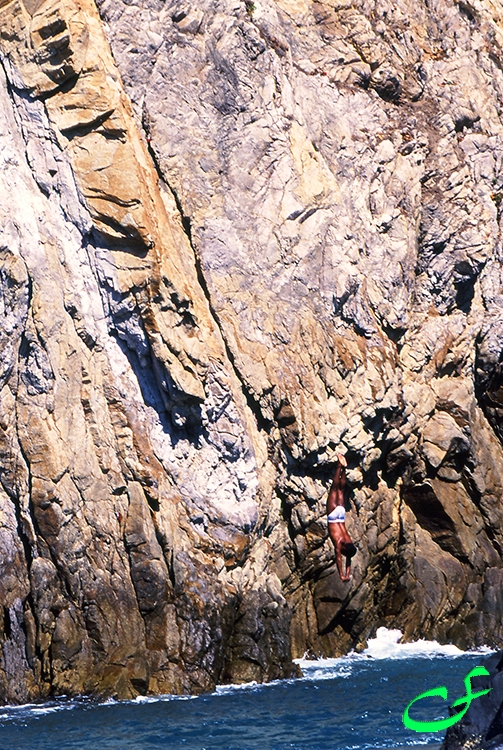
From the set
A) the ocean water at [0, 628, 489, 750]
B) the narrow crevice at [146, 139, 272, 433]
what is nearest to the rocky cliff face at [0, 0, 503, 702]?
the narrow crevice at [146, 139, 272, 433]

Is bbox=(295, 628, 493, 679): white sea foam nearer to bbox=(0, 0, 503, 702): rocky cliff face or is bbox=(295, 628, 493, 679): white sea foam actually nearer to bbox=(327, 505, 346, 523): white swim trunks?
bbox=(0, 0, 503, 702): rocky cliff face

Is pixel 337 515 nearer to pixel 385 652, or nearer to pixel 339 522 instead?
pixel 339 522

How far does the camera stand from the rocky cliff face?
21.1 m

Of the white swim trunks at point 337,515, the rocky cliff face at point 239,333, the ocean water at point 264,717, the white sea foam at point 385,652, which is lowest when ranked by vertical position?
the white sea foam at point 385,652

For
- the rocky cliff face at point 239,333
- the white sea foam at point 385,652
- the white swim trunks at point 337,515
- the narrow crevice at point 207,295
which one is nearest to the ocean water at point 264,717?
the white sea foam at point 385,652

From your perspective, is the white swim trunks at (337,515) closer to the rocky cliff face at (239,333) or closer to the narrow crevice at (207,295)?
the rocky cliff face at (239,333)

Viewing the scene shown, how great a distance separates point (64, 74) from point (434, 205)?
34.6 feet

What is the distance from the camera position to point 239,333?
23.9m

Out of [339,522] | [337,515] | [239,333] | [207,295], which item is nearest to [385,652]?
[339,522]

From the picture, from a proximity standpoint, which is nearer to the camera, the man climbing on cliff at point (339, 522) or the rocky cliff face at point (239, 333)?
the rocky cliff face at point (239, 333)

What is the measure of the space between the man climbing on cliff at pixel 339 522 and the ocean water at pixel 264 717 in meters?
2.42

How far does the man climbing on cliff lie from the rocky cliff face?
0.38 m

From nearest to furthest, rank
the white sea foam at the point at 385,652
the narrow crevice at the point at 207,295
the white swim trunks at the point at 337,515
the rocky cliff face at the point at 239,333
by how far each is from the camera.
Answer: the rocky cliff face at the point at 239,333 < the white sea foam at the point at 385,652 < the narrow crevice at the point at 207,295 < the white swim trunks at the point at 337,515

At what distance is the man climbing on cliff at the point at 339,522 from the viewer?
23781 mm
